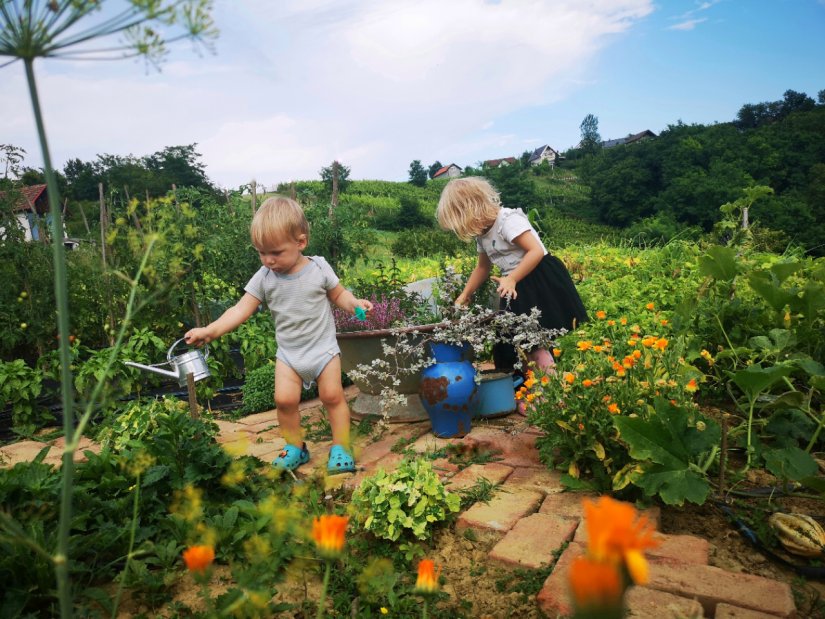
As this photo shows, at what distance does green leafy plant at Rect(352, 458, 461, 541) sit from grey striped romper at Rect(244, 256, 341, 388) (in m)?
0.92

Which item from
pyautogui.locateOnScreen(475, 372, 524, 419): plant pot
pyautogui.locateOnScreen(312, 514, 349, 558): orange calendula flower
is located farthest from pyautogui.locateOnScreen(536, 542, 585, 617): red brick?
pyautogui.locateOnScreen(475, 372, 524, 419): plant pot

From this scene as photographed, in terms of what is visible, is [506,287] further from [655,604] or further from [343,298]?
[655,604]

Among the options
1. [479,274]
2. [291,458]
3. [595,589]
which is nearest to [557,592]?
[595,589]

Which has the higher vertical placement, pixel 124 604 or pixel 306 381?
pixel 306 381

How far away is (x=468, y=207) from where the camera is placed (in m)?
3.29

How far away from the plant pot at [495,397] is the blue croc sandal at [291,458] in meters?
0.92

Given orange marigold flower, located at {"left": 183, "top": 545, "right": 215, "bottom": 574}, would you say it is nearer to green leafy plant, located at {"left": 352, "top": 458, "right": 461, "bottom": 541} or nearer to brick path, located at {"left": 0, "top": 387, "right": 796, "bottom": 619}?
brick path, located at {"left": 0, "top": 387, "right": 796, "bottom": 619}

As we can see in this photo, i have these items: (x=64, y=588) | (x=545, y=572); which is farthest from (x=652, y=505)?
(x=64, y=588)

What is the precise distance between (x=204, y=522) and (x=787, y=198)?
28.9 meters

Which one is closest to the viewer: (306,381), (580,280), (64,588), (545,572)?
(64,588)

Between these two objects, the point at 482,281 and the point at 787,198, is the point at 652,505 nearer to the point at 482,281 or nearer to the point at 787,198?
the point at 482,281

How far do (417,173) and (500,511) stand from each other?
143 ft

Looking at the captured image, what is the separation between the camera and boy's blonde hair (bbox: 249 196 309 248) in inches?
105

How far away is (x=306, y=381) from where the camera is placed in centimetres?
288
